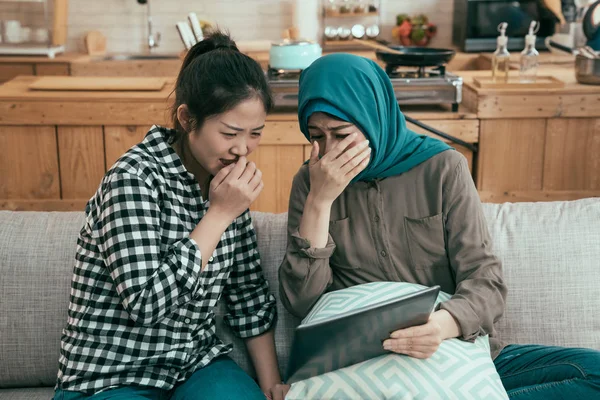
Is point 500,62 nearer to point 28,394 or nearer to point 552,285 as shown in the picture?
point 552,285

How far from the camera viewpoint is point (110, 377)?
1.60 meters

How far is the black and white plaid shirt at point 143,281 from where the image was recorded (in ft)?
4.97

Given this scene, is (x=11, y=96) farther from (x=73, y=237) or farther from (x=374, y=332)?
(x=374, y=332)

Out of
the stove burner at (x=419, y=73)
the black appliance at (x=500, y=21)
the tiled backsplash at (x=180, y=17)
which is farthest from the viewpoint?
the tiled backsplash at (x=180, y=17)

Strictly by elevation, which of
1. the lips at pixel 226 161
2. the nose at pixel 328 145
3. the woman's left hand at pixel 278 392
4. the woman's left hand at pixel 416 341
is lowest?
the woman's left hand at pixel 278 392

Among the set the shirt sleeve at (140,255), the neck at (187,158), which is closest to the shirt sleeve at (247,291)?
the neck at (187,158)

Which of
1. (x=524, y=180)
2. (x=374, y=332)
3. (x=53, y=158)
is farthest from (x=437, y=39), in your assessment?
(x=374, y=332)

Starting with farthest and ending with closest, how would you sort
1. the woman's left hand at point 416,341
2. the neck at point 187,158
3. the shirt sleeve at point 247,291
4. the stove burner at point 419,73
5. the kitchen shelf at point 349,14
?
the kitchen shelf at point 349,14 → the stove burner at point 419,73 → the shirt sleeve at point 247,291 → the neck at point 187,158 → the woman's left hand at point 416,341

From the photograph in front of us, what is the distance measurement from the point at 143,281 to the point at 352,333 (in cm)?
43

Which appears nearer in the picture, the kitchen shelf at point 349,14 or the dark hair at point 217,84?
the dark hair at point 217,84

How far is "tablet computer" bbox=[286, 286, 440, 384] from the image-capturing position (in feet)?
4.40

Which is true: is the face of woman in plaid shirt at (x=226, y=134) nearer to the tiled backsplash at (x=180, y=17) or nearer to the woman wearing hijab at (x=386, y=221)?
the woman wearing hijab at (x=386, y=221)

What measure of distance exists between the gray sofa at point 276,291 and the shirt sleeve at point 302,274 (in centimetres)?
18

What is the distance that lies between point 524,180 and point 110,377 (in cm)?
233
